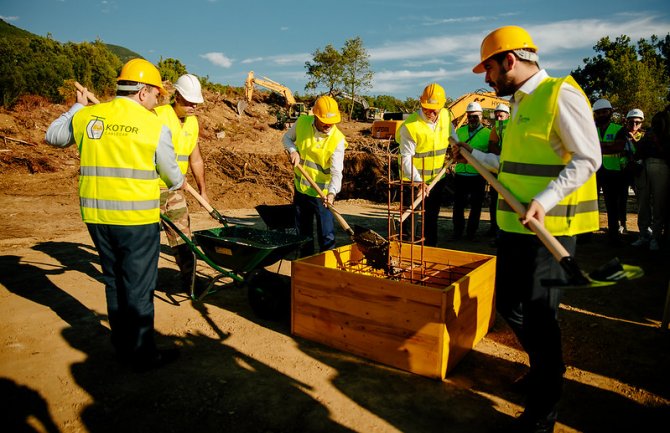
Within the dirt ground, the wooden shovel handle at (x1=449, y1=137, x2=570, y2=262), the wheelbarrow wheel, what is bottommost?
the dirt ground

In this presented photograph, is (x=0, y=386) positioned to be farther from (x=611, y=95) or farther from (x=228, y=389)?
(x=611, y=95)

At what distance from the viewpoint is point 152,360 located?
10.0 ft

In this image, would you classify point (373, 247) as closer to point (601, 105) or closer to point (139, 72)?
point (139, 72)

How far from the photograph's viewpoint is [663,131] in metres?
5.75

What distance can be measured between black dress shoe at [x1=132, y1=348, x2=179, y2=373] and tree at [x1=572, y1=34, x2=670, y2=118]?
126 feet

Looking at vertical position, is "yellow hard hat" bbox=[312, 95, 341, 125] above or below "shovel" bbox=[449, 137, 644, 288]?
above

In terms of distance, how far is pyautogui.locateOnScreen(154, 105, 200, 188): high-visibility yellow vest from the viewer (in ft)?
14.1

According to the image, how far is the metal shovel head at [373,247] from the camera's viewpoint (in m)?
3.79

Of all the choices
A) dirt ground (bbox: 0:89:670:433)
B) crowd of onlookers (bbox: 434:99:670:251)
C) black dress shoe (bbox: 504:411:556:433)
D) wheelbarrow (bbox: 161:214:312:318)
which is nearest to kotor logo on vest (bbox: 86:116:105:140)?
wheelbarrow (bbox: 161:214:312:318)

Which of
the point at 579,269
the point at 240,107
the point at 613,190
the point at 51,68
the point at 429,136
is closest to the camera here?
the point at 579,269

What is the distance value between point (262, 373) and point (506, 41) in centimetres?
273

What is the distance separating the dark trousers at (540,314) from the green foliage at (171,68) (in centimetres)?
2994

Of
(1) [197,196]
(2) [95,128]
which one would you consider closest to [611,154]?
(1) [197,196]

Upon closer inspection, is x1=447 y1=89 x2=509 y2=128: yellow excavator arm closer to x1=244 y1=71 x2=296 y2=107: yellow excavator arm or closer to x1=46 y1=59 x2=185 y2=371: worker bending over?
x1=46 y1=59 x2=185 y2=371: worker bending over
